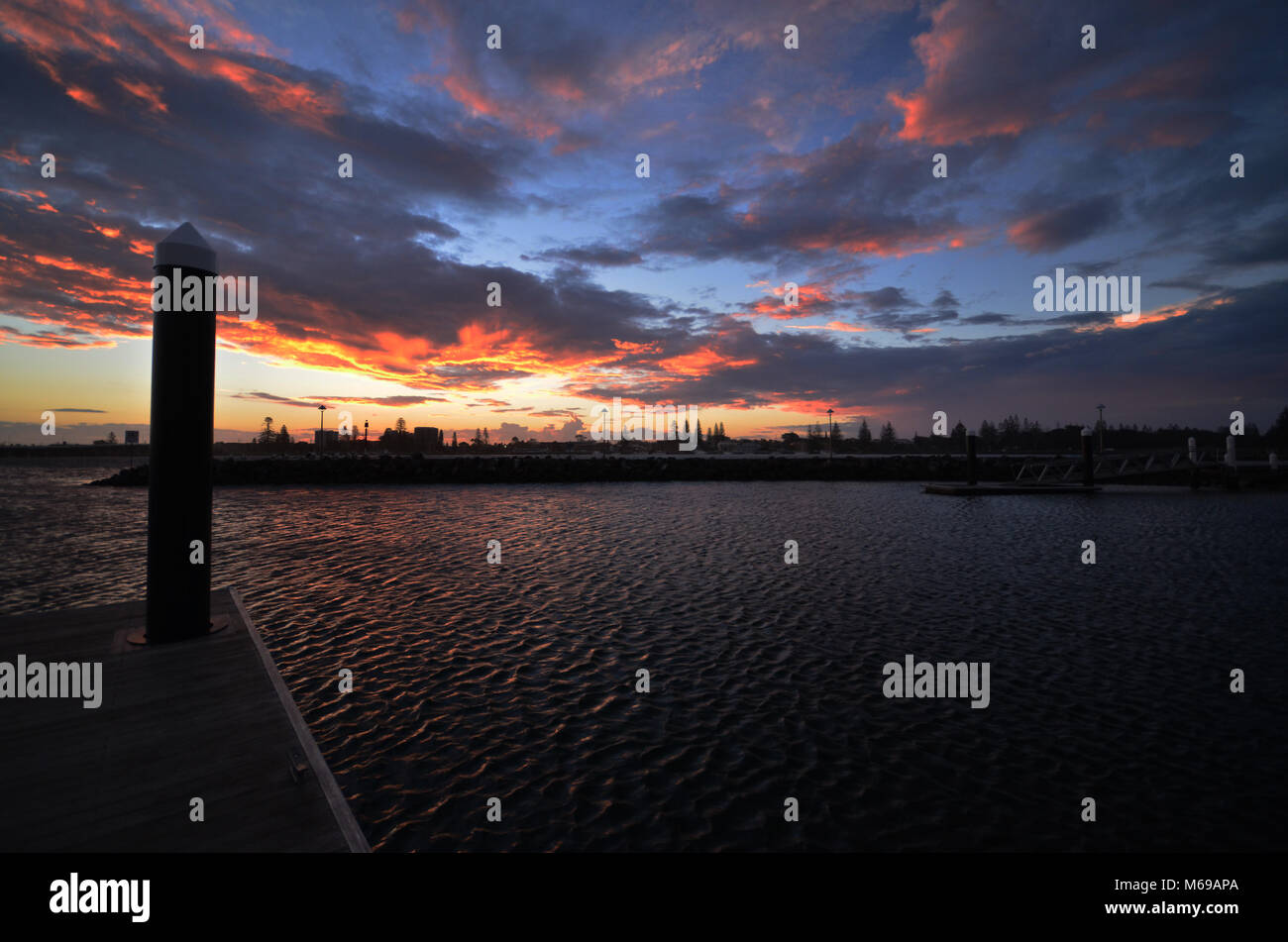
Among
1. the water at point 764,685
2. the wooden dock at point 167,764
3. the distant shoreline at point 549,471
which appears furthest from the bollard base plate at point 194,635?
the distant shoreline at point 549,471

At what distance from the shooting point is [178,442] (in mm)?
8086

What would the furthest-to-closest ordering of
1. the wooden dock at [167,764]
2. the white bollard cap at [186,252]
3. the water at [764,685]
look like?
the white bollard cap at [186,252], the water at [764,685], the wooden dock at [167,764]

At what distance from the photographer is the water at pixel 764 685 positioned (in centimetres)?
611

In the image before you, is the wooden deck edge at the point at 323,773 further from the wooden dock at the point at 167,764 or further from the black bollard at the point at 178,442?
the black bollard at the point at 178,442

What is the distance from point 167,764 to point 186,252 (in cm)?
705

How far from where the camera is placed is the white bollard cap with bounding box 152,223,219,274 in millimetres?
7895

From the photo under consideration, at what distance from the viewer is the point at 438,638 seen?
11.7 meters

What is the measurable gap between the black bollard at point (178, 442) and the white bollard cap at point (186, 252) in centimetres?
1

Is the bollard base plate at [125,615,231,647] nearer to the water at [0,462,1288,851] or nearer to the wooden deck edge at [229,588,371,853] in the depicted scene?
the wooden deck edge at [229,588,371,853]

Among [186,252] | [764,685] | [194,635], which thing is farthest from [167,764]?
[764,685]

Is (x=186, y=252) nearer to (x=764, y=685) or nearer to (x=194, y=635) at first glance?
(x=194, y=635)
